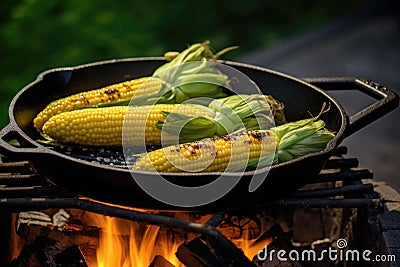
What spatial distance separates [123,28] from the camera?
454cm

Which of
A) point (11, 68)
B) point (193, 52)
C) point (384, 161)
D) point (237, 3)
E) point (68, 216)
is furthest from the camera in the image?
point (237, 3)

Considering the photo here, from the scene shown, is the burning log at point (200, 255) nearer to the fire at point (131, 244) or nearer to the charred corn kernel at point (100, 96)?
the fire at point (131, 244)

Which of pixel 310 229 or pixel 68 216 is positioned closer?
pixel 68 216

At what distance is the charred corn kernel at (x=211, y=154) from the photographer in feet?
6.42

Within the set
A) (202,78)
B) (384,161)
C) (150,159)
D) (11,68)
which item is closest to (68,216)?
(150,159)

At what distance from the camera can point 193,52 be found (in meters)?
2.59

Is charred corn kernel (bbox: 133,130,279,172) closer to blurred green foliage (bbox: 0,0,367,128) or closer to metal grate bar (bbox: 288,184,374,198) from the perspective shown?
metal grate bar (bbox: 288,184,374,198)

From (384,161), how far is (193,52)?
7.22ft

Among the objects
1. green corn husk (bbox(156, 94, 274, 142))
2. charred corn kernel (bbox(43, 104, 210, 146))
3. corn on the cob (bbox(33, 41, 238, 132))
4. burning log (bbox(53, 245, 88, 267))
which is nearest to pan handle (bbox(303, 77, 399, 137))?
green corn husk (bbox(156, 94, 274, 142))

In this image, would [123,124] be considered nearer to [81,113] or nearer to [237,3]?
[81,113]

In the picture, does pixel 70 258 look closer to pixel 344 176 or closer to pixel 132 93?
pixel 132 93

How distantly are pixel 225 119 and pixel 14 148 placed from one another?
78cm

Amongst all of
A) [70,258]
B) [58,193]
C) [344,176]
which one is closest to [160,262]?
[70,258]

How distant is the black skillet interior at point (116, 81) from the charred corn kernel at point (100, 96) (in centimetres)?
9
